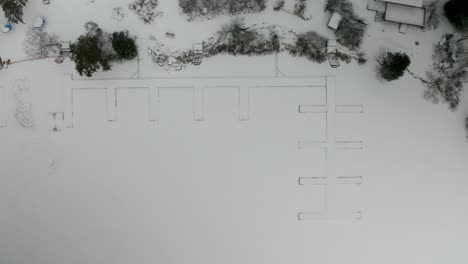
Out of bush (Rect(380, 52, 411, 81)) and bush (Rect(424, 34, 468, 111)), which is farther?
bush (Rect(424, 34, 468, 111))

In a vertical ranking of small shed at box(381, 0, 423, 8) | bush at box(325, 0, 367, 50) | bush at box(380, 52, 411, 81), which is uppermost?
small shed at box(381, 0, 423, 8)

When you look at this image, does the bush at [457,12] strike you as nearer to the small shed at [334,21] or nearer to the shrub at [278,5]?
the small shed at [334,21]

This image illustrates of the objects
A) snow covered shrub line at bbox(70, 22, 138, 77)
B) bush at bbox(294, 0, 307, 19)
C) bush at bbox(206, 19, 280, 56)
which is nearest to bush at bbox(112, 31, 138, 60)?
snow covered shrub line at bbox(70, 22, 138, 77)

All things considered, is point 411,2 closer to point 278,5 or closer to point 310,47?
point 310,47

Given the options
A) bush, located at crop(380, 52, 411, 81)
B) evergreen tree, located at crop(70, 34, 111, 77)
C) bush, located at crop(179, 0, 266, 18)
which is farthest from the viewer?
bush, located at crop(179, 0, 266, 18)

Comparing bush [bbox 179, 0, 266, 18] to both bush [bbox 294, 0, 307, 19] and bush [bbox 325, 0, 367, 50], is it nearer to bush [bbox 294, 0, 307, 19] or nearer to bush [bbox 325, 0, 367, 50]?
bush [bbox 294, 0, 307, 19]

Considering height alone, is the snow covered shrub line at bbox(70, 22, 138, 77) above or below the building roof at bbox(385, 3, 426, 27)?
below

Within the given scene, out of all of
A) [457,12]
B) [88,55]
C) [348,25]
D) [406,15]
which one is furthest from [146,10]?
[457,12]
